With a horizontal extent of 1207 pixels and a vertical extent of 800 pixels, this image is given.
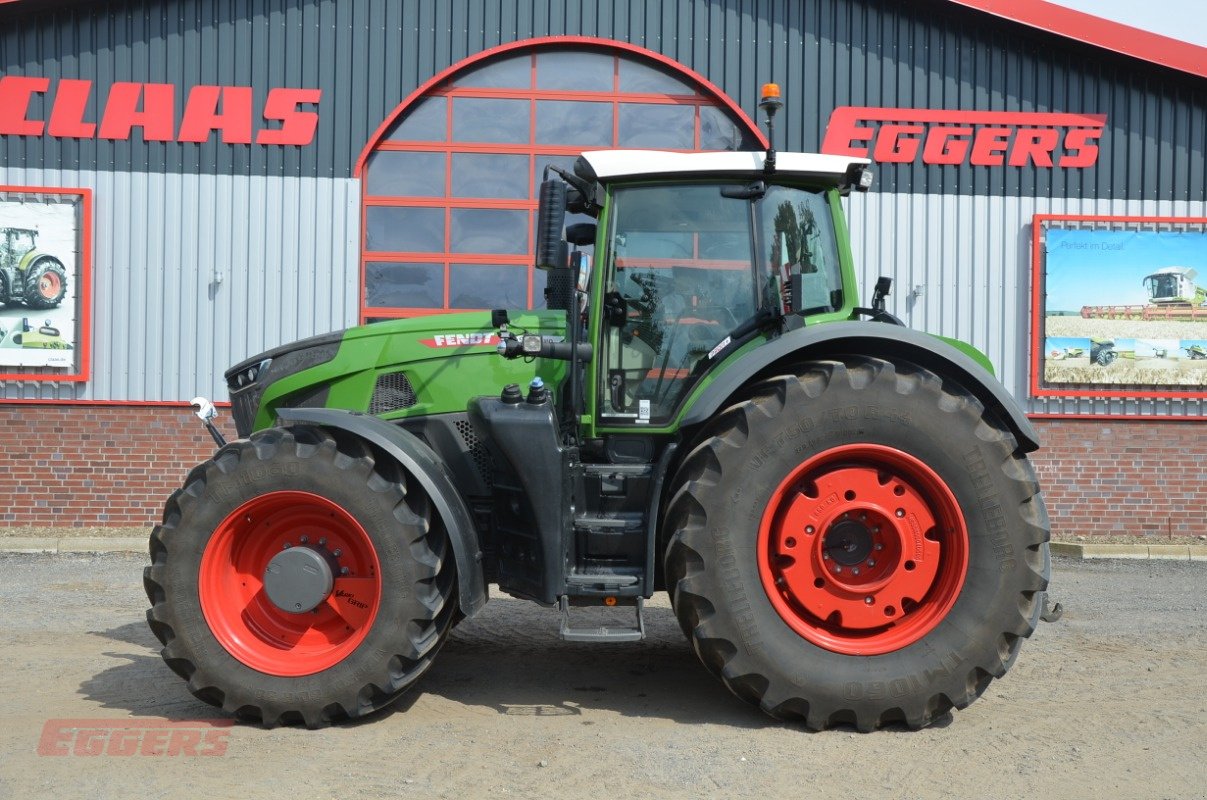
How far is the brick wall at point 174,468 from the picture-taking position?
11922 mm

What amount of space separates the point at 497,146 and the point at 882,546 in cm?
874

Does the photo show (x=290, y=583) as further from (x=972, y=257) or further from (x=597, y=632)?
(x=972, y=257)

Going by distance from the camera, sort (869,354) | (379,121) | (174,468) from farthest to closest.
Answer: (379,121) → (174,468) → (869,354)

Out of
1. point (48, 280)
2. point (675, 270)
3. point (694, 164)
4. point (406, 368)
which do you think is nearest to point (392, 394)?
point (406, 368)

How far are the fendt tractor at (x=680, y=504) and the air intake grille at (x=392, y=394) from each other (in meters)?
0.30

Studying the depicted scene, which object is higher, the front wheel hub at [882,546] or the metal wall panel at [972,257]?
the metal wall panel at [972,257]

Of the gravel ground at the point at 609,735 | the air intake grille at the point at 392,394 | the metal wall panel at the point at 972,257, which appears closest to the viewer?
the gravel ground at the point at 609,735

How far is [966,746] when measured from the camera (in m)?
4.49

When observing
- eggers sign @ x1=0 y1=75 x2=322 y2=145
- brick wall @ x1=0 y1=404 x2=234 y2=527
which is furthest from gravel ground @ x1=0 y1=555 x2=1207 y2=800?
eggers sign @ x1=0 y1=75 x2=322 y2=145

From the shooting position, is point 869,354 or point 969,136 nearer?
point 869,354

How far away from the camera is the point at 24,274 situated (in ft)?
39.2

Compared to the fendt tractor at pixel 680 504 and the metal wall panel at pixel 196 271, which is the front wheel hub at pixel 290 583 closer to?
the fendt tractor at pixel 680 504

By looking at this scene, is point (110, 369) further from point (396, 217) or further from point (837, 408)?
point (837, 408)

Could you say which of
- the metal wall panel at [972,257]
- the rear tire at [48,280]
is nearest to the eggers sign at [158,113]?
the rear tire at [48,280]
